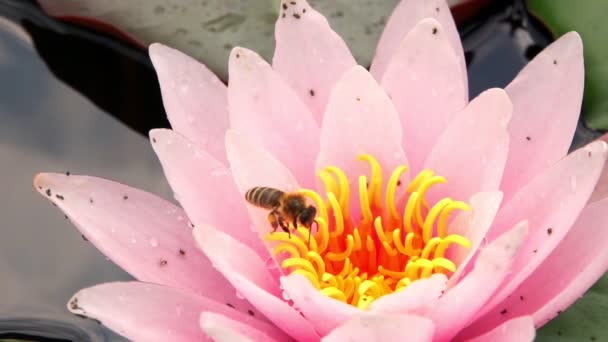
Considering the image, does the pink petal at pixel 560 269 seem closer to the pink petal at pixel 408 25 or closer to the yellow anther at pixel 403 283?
the yellow anther at pixel 403 283

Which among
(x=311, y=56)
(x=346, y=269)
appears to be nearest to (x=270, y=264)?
(x=346, y=269)

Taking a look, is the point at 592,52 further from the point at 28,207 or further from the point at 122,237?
the point at 28,207

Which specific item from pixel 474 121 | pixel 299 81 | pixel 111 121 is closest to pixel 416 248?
pixel 474 121

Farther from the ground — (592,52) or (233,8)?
(233,8)

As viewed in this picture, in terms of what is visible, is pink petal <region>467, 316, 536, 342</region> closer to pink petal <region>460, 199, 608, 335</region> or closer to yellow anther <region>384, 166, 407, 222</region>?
pink petal <region>460, 199, 608, 335</region>

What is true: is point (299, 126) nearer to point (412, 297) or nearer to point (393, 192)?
point (393, 192)

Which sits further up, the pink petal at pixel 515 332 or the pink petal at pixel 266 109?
the pink petal at pixel 266 109

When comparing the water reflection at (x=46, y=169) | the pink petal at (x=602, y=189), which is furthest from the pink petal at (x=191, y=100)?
the pink petal at (x=602, y=189)
